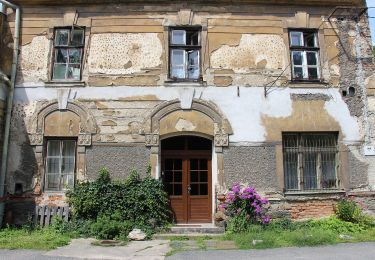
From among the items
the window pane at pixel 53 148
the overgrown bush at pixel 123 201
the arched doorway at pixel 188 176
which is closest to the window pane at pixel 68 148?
the window pane at pixel 53 148

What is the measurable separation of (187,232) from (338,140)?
4.97 m

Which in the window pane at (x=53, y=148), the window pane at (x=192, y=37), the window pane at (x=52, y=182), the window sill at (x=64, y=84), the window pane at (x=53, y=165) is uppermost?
the window pane at (x=192, y=37)

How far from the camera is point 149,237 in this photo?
8.75 meters

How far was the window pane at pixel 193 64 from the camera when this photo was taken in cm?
1049

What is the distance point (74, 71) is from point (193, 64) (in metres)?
3.42

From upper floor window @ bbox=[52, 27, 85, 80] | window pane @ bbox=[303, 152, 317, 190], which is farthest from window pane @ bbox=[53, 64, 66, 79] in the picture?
window pane @ bbox=[303, 152, 317, 190]

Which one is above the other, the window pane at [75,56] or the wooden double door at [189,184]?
the window pane at [75,56]

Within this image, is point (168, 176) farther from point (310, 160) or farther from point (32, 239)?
point (310, 160)

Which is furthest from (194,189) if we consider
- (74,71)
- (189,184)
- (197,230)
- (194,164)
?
(74,71)

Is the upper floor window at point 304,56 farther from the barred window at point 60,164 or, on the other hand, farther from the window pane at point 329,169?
the barred window at point 60,164

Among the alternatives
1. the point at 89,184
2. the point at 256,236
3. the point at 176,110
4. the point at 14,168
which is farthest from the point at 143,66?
the point at 256,236

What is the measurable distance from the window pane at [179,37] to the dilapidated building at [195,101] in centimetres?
3

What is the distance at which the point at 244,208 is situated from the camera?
9188mm

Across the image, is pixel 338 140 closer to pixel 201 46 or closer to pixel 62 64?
pixel 201 46
